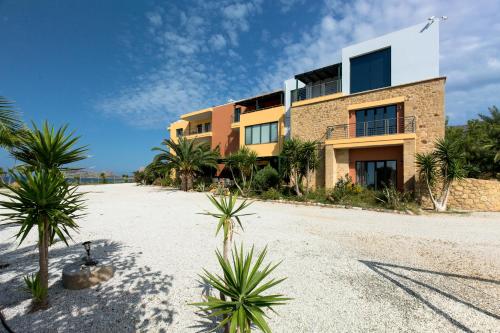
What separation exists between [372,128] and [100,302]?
706 inches

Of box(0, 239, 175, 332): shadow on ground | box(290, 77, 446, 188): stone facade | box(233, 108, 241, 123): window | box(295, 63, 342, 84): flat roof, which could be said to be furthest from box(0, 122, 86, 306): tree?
box(233, 108, 241, 123): window

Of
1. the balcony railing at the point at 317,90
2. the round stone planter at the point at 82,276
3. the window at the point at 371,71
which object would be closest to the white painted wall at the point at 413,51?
the window at the point at 371,71

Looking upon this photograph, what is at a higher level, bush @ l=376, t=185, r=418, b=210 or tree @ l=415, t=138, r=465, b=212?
tree @ l=415, t=138, r=465, b=212

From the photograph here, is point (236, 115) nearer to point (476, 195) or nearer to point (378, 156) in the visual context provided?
point (378, 156)

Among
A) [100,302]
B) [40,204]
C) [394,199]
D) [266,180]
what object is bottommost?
[100,302]

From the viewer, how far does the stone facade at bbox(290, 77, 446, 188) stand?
14.2 meters

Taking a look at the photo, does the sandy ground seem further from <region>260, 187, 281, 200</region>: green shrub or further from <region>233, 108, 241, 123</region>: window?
<region>233, 108, 241, 123</region>: window

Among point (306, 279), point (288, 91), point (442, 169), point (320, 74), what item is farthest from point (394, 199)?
point (288, 91)

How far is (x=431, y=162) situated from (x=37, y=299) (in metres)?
16.4

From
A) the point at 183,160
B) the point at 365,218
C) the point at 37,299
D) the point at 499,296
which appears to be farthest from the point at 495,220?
the point at 183,160

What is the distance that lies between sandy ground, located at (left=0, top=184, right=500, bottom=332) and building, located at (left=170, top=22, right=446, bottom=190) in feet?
24.8

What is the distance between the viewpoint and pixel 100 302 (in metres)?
3.76

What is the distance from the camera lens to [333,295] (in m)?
3.99

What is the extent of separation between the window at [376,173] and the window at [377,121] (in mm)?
2194
